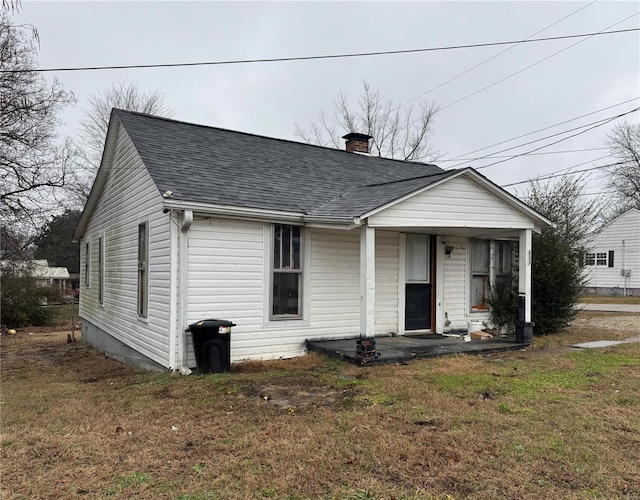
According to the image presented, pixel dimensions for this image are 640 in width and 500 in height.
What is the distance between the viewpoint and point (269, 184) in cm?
897

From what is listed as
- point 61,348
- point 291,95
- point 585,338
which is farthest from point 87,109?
point 585,338

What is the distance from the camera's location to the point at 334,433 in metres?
4.50

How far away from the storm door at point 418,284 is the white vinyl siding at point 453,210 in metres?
1.65

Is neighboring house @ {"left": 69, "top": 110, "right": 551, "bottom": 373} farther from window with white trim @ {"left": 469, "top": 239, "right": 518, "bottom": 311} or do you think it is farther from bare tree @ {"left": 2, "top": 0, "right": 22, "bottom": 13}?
bare tree @ {"left": 2, "top": 0, "right": 22, "bottom": 13}

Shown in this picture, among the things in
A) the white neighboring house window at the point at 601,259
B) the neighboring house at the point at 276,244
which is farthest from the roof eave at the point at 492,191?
the white neighboring house window at the point at 601,259

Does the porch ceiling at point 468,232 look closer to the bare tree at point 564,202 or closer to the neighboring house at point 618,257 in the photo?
the bare tree at point 564,202

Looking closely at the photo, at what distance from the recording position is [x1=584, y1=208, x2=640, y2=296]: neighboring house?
30.0m

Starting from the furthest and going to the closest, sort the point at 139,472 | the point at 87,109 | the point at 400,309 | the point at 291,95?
the point at 87,109
the point at 291,95
the point at 400,309
the point at 139,472

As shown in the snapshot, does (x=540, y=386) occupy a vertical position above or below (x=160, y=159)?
below

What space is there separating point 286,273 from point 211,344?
1979mm

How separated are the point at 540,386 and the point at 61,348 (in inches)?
Result: 510

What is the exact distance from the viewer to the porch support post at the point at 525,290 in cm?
953

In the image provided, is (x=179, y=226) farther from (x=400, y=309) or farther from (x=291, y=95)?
(x=291, y=95)

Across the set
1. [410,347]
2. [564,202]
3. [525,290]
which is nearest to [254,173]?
[410,347]
